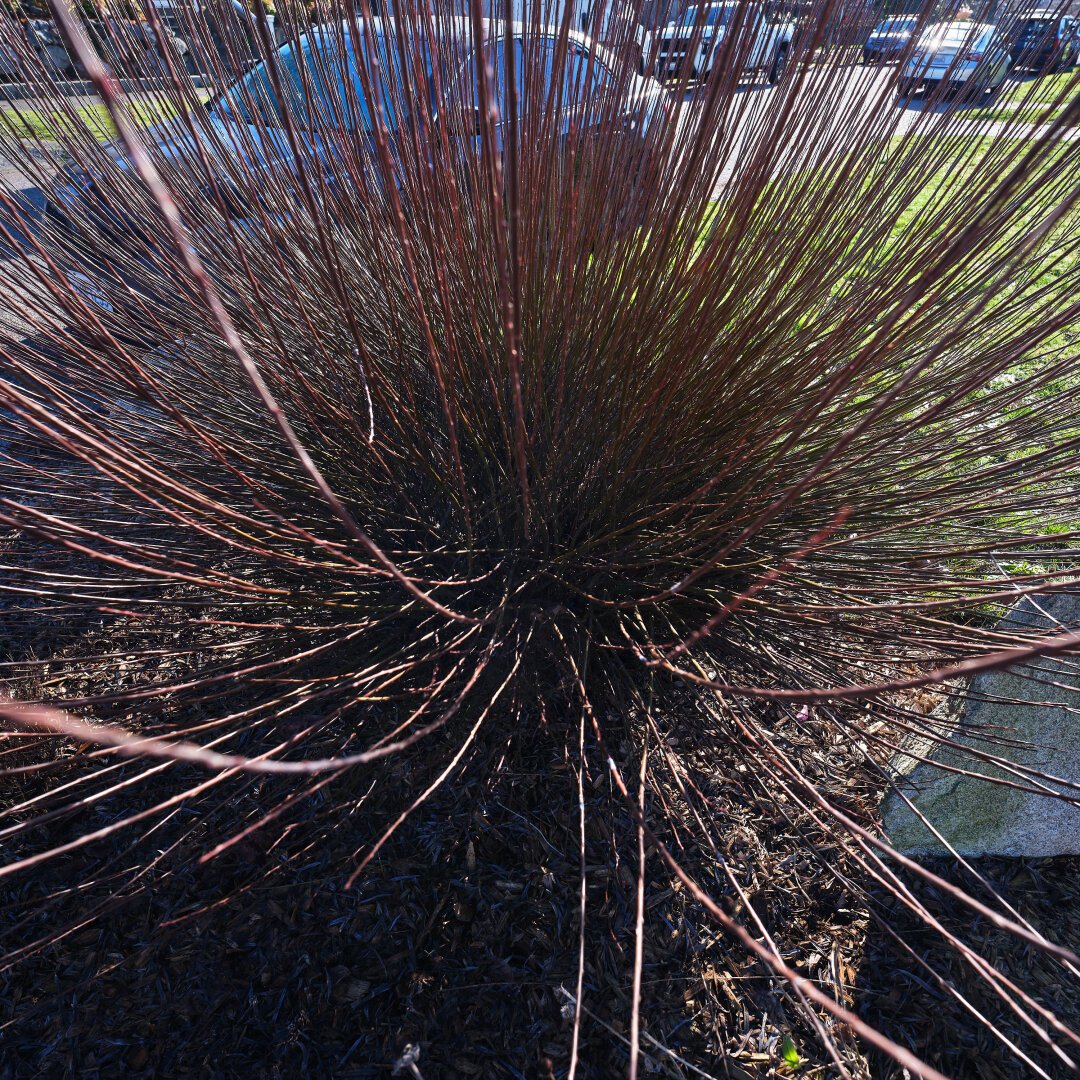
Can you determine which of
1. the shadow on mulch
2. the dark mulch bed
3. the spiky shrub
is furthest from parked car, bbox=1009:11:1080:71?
the shadow on mulch

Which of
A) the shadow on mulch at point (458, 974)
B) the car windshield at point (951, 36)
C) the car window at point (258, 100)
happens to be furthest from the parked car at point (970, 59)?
the shadow on mulch at point (458, 974)

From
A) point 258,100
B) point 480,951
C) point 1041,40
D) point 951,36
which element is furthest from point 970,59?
point 480,951

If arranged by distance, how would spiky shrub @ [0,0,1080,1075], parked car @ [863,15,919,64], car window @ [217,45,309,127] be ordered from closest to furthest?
spiky shrub @ [0,0,1080,1075] < car window @ [217,45,309,127] < parked car @ [863,15,919,64]

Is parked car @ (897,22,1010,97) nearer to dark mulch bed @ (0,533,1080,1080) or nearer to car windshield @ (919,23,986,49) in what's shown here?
car windshield @ (919,23,986,49)

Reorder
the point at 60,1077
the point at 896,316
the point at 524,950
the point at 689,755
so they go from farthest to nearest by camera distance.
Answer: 1. the point at 689,755
2. the point at 524,950
3. the point at 60,1077
4. the point at 896,316

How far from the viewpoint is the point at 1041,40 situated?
6.66ft

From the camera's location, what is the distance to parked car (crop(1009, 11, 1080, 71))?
1982 mm

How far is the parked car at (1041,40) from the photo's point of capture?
198 centimetres

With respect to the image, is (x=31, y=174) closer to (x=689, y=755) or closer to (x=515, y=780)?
(x=515, y=780)

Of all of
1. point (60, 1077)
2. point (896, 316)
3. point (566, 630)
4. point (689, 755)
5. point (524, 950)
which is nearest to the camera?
point (896, 316)

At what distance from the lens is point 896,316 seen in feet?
2.56

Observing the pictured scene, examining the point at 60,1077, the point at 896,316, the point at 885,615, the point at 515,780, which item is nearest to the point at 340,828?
the point at 515,780

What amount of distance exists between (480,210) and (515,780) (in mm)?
1442

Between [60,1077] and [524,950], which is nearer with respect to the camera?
[60,1077]
